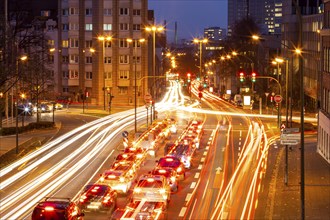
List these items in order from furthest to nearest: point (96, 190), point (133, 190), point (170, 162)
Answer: point (170, 162), point (133, 190), point (96, 190)

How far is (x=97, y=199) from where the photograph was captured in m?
26.8

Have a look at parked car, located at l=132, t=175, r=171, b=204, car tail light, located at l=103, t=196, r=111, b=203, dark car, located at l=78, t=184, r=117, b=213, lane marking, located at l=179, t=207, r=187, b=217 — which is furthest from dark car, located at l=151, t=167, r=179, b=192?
car tail light, located at l=103, t=196, r=111, b=203

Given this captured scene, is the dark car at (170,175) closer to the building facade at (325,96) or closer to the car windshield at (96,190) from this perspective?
the car windshield at (96,190)

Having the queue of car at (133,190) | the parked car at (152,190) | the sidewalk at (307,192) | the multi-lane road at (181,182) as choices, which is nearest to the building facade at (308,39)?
the multi-lane road at (181,182)

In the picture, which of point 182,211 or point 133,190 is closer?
point 182,211

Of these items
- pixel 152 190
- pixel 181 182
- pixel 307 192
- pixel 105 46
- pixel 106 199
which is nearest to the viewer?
pixel 106 199

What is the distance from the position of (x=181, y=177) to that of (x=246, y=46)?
84.7 meters

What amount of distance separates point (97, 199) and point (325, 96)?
2405 centimetres

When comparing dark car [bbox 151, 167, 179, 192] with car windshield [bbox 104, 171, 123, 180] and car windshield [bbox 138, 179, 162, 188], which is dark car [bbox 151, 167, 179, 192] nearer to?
car windshield [bbox 104, 171, 123, 180]

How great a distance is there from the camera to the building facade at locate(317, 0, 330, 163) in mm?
43116

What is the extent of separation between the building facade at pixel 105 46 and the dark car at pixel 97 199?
64092mm

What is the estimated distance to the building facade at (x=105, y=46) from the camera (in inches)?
3656

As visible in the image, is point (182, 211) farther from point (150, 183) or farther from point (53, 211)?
point (53, 211)

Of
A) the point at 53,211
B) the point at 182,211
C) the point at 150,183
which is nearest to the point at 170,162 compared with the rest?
the point at 150,183
